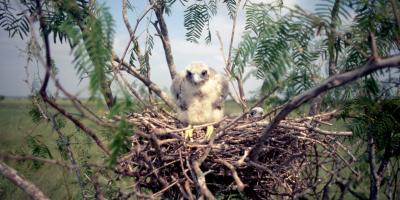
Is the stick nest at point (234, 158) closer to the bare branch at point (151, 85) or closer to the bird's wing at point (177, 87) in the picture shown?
the bird's wing at point (177, 87)

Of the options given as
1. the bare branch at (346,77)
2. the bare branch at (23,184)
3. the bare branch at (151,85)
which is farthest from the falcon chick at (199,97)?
the bare branch at (346,77)

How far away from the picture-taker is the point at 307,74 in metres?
1.57

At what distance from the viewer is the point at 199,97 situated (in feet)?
11.3

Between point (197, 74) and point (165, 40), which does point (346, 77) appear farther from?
point (165, 40)

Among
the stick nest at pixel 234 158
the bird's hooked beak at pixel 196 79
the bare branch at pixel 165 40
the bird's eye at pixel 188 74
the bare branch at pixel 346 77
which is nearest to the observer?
the bare branch at pixel 346 77

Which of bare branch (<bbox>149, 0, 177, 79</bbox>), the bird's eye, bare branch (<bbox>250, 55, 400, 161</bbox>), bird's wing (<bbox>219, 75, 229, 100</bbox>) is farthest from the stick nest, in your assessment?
bare branch (<bbox>149, 0, 177, 79</bbox>)

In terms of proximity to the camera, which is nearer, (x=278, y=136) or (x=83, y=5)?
(x=83, y=5)

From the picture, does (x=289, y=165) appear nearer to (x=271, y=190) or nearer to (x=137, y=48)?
(x=271, y=190)

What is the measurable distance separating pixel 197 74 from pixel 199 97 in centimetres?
25

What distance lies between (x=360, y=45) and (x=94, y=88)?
43.4 inches

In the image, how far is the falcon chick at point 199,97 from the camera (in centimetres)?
342

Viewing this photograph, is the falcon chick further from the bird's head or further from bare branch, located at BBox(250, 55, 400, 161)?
bare branch, located at BBox(250, 55, 400, 161)

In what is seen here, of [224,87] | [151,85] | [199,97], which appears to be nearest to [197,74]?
[199,97]

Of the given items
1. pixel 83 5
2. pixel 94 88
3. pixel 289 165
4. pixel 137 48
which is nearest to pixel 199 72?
pixel 137 48
